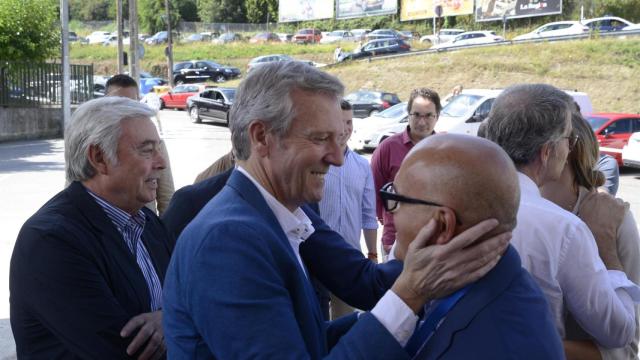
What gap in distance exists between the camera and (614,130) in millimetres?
17641

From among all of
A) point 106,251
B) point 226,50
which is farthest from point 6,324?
point 226,50

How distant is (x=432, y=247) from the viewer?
1.71 metres

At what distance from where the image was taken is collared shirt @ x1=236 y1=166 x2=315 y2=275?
79.8 inches

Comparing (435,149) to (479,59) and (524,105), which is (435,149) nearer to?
(524,105)

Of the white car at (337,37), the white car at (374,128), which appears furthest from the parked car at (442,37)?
the white car at (374,128)

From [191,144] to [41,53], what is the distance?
639cm

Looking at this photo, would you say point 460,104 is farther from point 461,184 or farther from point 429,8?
point 429,8

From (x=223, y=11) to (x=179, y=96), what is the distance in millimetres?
51393

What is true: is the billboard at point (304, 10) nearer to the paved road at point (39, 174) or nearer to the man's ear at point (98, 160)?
the paved road at point (39, 174)

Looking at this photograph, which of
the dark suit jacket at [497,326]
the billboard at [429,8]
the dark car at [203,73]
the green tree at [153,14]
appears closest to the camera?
the dark suit jacket at [497,326]

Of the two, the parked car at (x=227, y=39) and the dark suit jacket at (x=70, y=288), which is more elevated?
the parked car at (x=227, y=39)

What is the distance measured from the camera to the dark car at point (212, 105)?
3002 centimetres

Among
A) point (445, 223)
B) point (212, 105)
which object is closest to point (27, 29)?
point (212, 105)

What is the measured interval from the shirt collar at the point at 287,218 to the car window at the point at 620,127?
55.6 ft
